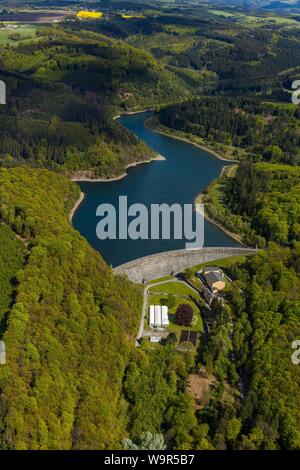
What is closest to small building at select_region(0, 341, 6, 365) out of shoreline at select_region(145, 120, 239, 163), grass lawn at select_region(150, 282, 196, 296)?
grass lawn at select_region(150, 282, 196, 296)

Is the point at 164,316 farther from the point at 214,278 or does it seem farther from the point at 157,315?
the point at 214,278

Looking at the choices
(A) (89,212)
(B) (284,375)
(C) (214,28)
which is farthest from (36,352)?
(C) (214,28)

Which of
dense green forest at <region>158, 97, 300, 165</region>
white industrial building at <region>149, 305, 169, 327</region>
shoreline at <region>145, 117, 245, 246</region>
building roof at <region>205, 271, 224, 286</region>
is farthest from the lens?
dense green forest at <region>158, 97, 300, 165</region>

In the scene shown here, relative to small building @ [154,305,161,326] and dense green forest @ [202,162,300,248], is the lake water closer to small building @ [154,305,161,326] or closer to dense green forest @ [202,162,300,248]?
dense green forest @ [202,162,300,248]

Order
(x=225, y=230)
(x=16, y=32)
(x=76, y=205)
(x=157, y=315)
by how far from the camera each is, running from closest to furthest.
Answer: (x=157, y=315)
(x=225, y=230)
(x=76, y=205)
(x=16, y=32)
